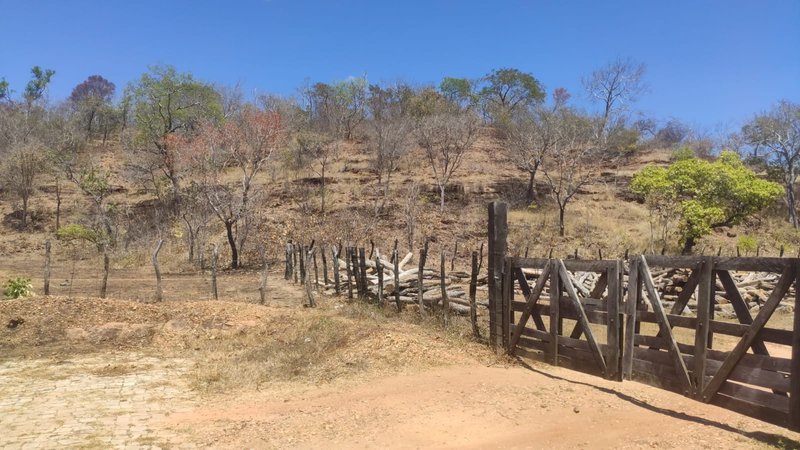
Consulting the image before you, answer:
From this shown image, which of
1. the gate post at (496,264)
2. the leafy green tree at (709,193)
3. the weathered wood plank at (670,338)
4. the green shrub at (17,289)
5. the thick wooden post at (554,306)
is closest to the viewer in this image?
the weathered wood plank at (670,338)

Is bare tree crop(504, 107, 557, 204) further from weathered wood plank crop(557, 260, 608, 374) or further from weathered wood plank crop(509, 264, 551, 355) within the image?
weathered wood plank crop(557, 260, 608, 374)

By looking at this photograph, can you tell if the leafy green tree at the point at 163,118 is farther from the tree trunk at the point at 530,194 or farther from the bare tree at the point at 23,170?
the tree trunk at the point at 530,194

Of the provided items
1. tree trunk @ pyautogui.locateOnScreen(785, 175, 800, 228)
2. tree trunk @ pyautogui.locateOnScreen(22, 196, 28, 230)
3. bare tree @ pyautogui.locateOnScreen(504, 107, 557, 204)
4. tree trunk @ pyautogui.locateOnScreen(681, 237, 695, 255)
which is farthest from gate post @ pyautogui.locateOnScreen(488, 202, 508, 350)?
tree trunk @ pyautogui.locateOnScreen(22, 196, 28, 230)

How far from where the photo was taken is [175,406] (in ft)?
24.2

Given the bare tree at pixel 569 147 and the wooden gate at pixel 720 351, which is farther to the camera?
the bare tree at pixel 569 147

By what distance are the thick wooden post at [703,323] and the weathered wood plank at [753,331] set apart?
117mm

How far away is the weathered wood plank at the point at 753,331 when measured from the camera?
18.6 ft

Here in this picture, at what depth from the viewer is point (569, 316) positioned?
8.20 m

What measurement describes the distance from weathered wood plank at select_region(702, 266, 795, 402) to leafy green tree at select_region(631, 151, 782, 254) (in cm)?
2348

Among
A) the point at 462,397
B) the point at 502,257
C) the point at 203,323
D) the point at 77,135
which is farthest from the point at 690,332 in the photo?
the point at 77,135

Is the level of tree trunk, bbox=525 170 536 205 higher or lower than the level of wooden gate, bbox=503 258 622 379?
higher

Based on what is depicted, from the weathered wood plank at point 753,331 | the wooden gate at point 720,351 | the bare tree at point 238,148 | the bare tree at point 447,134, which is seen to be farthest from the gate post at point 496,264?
the bare tree at point 447,134

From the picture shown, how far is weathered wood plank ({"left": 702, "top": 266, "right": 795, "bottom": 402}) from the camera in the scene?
5.66 meters

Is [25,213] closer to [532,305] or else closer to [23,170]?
[23,170]
